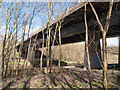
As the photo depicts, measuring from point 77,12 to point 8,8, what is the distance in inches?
290

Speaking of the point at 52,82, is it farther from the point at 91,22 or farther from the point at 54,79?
the point at 91,22

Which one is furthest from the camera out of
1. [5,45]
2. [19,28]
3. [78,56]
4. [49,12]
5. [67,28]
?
[78,56]

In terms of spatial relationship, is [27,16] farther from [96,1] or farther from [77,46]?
[77,46]

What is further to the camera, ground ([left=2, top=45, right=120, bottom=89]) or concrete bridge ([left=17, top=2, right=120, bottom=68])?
concrete bridge ([left=17, top=2, right=120, bottom=68])

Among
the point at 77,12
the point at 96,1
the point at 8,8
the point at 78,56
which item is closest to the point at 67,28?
the point at 77,12

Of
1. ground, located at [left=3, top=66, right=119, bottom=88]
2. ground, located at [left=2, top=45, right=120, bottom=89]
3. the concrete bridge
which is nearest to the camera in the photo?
ground, located at [left=3, top=66, right=119, bottom=88]

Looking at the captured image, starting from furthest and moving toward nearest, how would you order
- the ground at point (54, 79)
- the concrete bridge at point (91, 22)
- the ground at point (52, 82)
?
1. the concrete bridge at point (91, 22)
2. the ground at point (54, 79)
3. the ground at point (52, 82)

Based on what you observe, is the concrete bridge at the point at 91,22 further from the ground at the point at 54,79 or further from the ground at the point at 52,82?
the ground at the point at 52,82

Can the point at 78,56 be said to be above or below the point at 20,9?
below

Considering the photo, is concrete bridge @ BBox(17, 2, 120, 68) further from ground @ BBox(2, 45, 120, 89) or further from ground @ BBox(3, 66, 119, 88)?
ground @ BBox(3, 66, 119, 88)

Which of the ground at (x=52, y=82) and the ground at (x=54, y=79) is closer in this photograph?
the ground at (x=52, y=82)

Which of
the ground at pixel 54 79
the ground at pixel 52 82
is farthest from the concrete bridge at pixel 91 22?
the ground at pixel 52 82

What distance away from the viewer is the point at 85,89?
6988 mm

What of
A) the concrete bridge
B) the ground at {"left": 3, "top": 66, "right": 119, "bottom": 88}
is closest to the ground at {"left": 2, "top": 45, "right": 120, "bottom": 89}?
the ground at {"left": 3, "top": 66, "right": 119, "bottom": 88}
